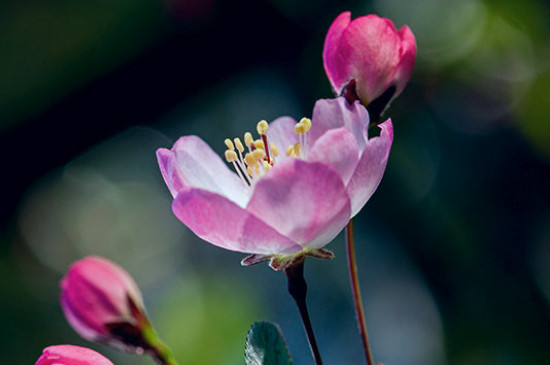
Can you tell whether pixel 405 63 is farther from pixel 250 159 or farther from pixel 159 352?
pixel 159 352

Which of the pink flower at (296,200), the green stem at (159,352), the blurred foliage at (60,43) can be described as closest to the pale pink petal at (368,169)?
the pink flower at (296,200)

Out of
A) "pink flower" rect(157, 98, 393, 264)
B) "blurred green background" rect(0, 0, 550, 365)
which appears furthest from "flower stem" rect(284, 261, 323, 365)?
"blurred green background" rect(0, 0, 550, 365)

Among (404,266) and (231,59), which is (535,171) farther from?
(231,59)

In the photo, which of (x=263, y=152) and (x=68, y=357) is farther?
(x=263, y=152)

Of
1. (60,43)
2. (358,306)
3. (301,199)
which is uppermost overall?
(60,43)

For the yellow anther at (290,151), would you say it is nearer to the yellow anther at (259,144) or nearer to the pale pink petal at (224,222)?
the yellow anther at (259,144)

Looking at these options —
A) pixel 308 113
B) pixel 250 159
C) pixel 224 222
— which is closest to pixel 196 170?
pixel 250 159

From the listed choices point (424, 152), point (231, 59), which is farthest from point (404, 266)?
point (231, 59)
